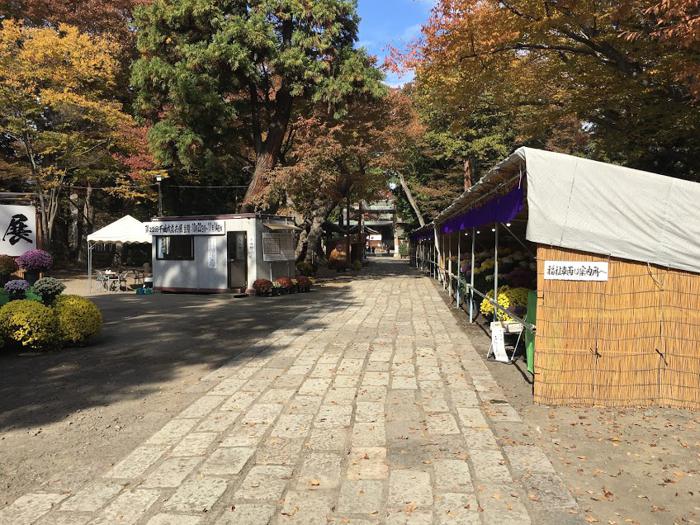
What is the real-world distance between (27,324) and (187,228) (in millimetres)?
9933

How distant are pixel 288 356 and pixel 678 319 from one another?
4828 mm

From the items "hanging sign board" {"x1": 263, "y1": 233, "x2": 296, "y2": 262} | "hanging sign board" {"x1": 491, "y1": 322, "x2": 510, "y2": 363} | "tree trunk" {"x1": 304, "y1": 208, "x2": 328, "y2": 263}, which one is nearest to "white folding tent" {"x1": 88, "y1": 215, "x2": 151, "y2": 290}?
"hanging sign board" {"x1": 263, "y1": 233, "x2": 296, "y2": 262}

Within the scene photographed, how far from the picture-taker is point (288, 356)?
7.55 metres

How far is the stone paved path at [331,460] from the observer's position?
3184mm

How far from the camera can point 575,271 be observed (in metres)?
5.02

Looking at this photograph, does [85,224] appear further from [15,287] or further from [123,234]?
[15,287]

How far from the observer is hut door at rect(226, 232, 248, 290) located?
16938 millimetres

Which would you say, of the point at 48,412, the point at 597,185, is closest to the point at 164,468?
the point at 48,412

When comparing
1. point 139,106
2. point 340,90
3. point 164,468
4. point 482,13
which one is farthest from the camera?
point 139,106

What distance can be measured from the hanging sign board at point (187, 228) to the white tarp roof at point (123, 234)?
1151 mm

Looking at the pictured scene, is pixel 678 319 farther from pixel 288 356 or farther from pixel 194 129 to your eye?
pixel 194 129

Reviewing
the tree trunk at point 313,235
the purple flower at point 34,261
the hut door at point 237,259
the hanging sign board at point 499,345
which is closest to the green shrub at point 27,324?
the purple flower at point 34,261

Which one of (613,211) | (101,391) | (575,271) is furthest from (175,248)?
(613,211)

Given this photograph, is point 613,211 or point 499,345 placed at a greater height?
point 613,211
